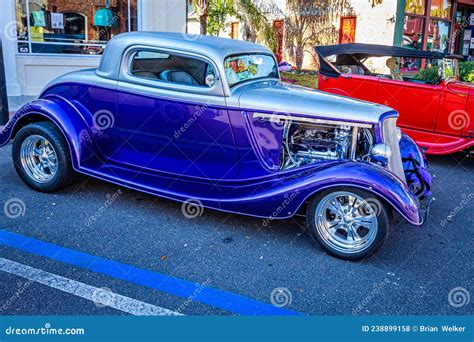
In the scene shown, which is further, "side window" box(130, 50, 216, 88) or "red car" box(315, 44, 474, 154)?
"red car" box(315, 44, 474, 154)

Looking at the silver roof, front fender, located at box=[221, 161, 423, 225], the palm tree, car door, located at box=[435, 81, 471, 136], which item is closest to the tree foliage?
the palm tree

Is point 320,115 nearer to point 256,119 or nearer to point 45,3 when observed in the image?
point 256,119

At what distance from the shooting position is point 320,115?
13.5 feet

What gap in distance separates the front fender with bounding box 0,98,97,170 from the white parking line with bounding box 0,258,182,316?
147 centimetres

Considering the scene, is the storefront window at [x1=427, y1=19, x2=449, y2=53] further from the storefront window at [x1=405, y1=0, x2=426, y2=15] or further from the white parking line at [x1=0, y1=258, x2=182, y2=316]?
the white parking line at [x1=0, y1=258, x2=182, y2=316]

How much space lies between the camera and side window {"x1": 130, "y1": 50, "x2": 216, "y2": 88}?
14.9ft

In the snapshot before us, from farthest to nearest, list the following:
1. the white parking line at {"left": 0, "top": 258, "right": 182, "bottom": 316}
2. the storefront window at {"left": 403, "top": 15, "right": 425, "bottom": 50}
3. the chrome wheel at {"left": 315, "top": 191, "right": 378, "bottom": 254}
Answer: the storefront window at {"left": 403, "top": 15, "right": 425, "bottom": 50}
the chrome wheel at {"left": 315, "top": 191, "right": 378, "bottom": 254}
the white parking line at {"left": 0, "top": 258, "right": 182, "bottom": 316}

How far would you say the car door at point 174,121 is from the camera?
4352 millimetres

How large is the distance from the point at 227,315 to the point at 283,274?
74cm

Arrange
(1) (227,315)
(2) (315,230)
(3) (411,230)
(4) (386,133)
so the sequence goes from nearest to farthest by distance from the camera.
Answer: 1. (1) (227,315)
2. (2) (315,230)
3. (4) (386,133)
4. (3) (411,230)

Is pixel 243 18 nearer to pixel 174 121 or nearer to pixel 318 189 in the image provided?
pixel 174 121

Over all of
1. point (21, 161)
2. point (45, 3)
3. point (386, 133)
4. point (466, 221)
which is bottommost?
point (466, 221)

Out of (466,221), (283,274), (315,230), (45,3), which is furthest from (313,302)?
(45,3)

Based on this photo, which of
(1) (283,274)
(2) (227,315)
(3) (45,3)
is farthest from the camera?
(3) (45,3)
